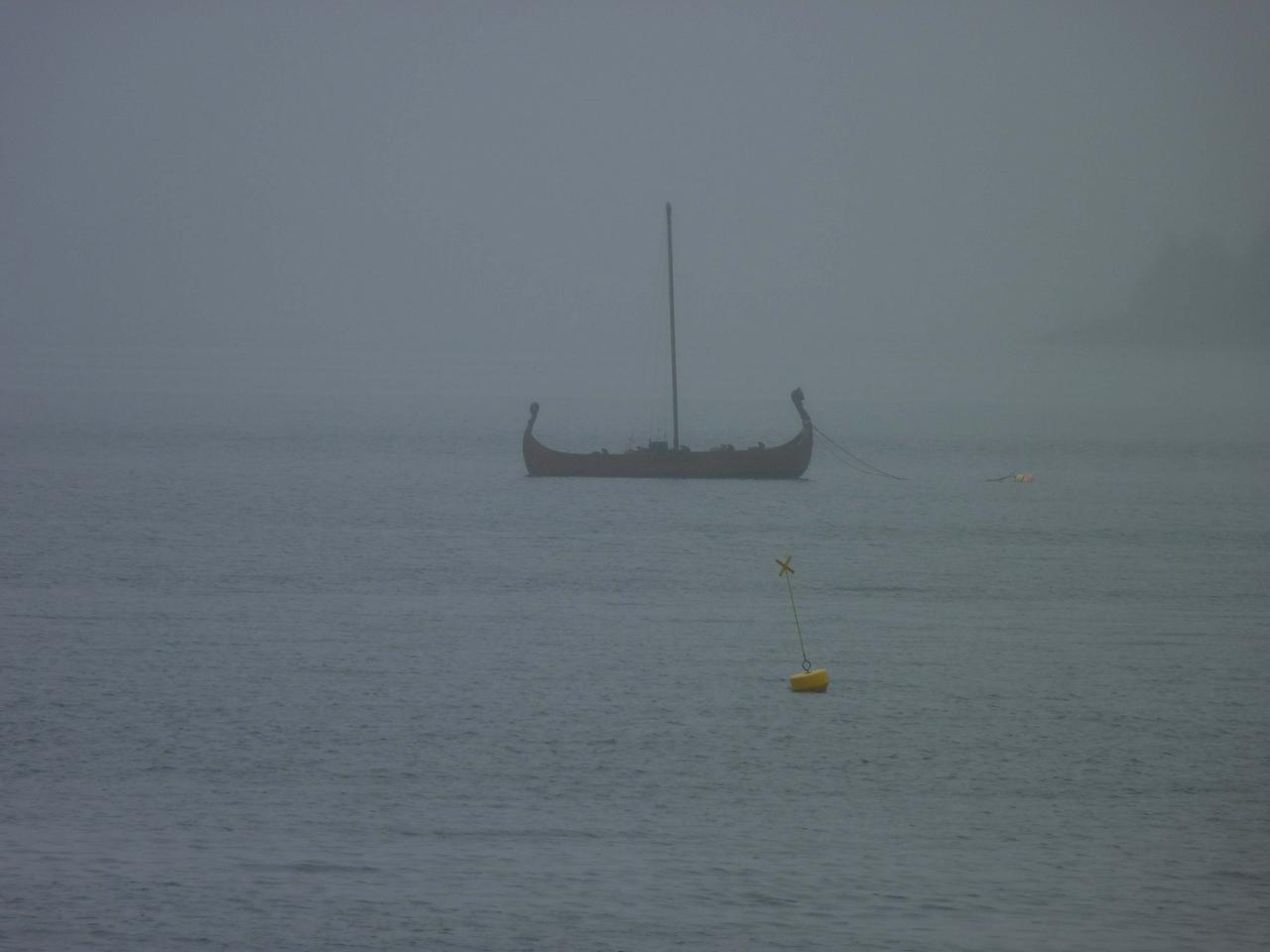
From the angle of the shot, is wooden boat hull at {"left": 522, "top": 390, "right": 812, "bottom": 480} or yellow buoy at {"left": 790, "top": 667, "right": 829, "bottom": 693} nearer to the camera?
yellow buoy at {"left": 790, "top": 667, "right": 829, "bottom": 693}

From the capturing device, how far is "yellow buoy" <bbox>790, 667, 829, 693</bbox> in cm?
3428

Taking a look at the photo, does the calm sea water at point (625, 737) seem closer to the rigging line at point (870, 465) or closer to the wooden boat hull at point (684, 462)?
the wooden boat hull at point (684, 462)

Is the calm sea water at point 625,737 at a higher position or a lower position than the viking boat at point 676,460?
lower

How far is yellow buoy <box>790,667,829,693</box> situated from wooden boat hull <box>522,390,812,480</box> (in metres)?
33.2

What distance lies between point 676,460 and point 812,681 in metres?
35.4

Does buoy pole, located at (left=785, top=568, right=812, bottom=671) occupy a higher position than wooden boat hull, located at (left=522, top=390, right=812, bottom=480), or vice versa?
wooden boat hull, located at (left=522, top=390, right=812, bottom=480)

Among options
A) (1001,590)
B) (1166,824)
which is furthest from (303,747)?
(1001,590)

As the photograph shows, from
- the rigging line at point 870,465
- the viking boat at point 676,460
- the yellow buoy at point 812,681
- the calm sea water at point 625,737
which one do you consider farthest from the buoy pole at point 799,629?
the rigging line at point 870,465

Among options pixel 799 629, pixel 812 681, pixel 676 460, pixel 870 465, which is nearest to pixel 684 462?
pixel 676 460

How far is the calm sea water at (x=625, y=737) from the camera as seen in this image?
22828mm

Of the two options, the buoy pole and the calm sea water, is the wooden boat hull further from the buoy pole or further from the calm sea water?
the buoy pole

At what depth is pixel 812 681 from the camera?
1351 inches

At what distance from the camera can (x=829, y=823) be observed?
26.1m

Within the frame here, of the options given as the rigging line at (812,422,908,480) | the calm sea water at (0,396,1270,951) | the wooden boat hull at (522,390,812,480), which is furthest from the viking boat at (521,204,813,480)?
the calm sea water at (0,396,1270,951)
